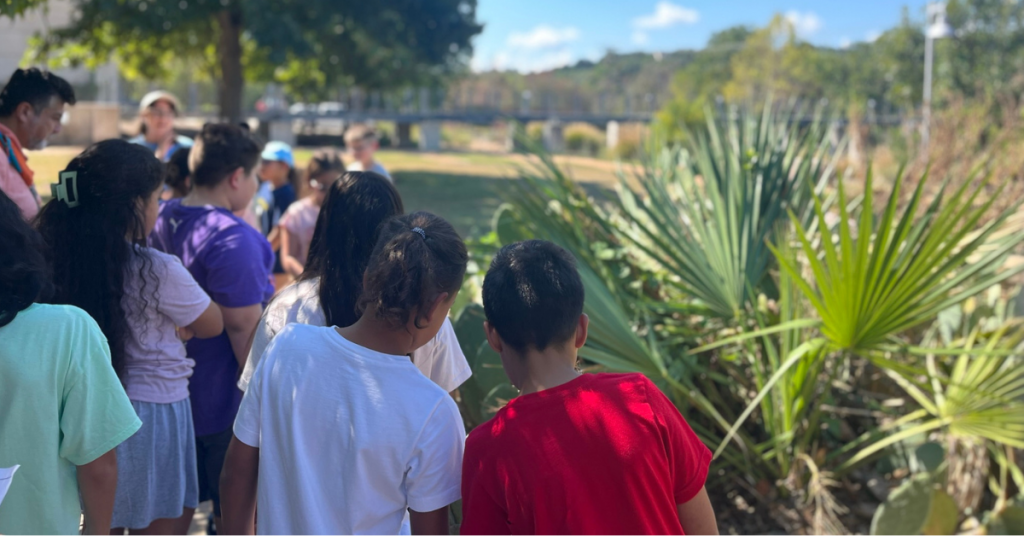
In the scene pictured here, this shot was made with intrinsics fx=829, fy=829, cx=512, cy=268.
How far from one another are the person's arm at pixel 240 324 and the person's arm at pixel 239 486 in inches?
35.5

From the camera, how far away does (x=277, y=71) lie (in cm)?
2142

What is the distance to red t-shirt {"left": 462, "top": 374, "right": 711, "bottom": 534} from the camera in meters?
1.61

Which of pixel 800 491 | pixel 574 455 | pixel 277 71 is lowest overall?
pixel 800 491

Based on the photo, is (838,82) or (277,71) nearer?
(277,71)

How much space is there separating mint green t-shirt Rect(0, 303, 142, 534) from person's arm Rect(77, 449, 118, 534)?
31mm

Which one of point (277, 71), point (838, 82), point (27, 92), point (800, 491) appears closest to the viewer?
point (27, 92)

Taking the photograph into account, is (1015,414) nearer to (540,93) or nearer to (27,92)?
(27,92)

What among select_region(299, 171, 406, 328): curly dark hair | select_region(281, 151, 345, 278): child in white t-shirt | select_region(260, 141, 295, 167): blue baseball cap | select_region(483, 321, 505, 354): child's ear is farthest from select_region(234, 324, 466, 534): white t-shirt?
select_region(260, 141, 295, 167): blue baseball cap

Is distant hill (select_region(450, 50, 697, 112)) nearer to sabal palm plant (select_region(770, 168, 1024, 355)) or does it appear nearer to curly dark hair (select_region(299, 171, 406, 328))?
sabal palm plant (select_region(770, 168, 1024, 355))

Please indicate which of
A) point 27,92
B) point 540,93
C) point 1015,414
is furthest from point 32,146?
point 540,93

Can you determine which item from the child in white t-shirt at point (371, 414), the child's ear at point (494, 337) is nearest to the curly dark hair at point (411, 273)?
the child in white t-shirt at point (371, 414)

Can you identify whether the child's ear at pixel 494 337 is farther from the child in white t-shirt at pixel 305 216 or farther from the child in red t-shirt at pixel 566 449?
the child in white t-shirt at pixel 305 216

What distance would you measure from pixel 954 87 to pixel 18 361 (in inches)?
1118

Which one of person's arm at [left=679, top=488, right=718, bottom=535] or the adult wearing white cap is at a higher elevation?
the adult wearing white cap
